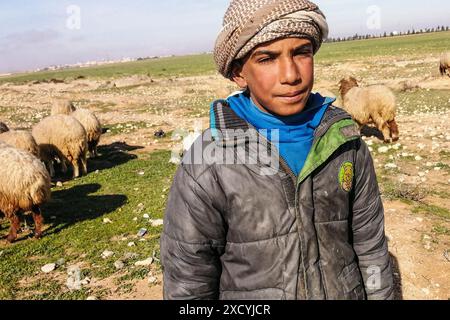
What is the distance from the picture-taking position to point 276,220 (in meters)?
1.79

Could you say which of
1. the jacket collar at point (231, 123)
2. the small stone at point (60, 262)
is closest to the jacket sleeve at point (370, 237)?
the jacket collar at point (231, 123)

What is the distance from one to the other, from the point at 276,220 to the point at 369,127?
13590mm

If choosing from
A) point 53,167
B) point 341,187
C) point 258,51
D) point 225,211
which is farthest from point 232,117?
point 53,167

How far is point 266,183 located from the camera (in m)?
1.77

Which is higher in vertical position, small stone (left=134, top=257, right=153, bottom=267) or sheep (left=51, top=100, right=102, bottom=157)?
sheep (left=51, top=100, right=102, bottom=157)

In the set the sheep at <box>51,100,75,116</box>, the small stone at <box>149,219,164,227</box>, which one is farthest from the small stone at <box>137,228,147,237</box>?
the sheep at <box>51,100,75,116</box>

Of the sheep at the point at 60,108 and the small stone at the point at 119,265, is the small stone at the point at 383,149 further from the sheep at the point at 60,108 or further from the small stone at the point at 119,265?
the sheep at the point at 60,108

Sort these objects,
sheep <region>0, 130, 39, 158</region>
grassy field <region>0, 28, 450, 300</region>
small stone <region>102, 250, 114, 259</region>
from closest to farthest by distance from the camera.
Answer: grassy field <region>0, 28, 450, 300</region>, small stone <region>102, 250, 114, 259</region>, sheep <region>0, 130, 39, 158</region>

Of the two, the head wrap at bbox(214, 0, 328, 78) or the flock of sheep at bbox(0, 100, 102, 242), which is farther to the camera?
the flock of sheep at bbox(0, 100, 102, 242)

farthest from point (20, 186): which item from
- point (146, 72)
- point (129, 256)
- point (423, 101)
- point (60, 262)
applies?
point (146, 72)

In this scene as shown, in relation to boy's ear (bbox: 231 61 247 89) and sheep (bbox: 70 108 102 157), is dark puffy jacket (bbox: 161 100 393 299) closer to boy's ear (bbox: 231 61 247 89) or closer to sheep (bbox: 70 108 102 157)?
boy's ear (bbox: 231 61 247 89)

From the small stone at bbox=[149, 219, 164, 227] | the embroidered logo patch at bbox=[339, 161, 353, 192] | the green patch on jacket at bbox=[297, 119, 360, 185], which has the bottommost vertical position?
the small stone at bbox=[149, 219, 164, 227]

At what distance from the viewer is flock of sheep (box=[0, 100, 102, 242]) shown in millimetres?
6547
